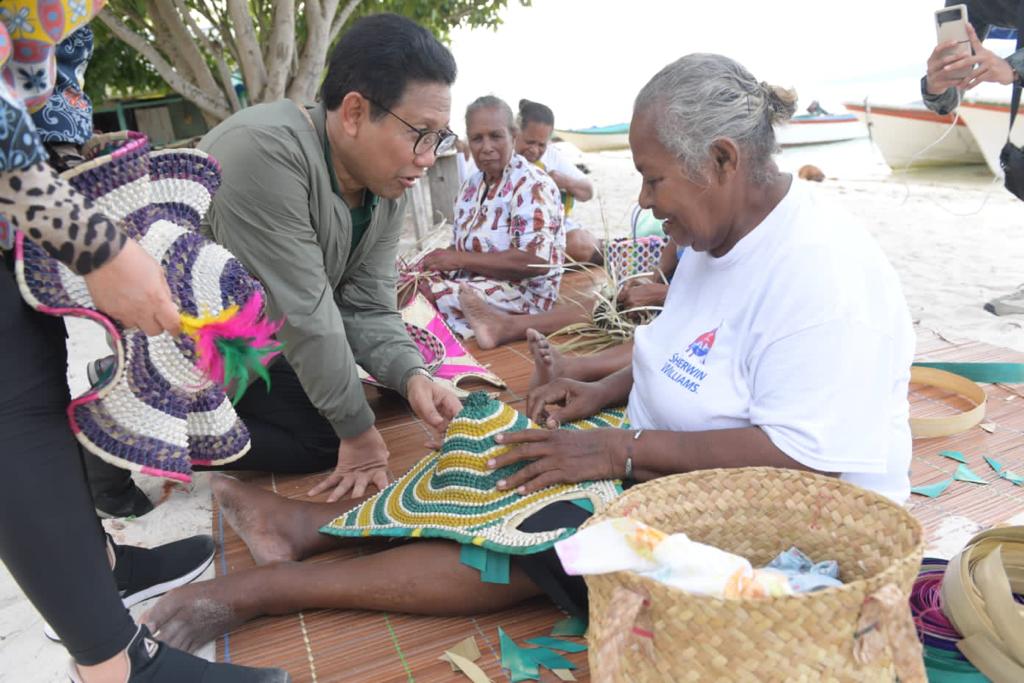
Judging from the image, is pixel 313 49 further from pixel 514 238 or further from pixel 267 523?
pixel 267 523

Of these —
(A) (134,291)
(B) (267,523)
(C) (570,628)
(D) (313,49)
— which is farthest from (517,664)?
(D) (313,49)

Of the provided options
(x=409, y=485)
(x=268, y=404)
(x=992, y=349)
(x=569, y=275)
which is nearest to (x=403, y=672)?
(x=409, y=485)

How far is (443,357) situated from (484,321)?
56 centimetres

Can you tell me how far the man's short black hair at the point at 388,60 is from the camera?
1852 mm

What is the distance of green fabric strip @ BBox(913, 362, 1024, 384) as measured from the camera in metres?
2.67

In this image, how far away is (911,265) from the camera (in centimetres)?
520

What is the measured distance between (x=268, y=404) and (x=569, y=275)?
2.51 metres

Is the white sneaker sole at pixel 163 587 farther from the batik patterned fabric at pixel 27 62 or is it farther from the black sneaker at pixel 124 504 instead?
the batik patterned fabric at pixel 27 62

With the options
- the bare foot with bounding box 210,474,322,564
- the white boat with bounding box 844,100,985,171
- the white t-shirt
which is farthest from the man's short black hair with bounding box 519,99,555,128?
the white boat with bounding box 844,100,985,171

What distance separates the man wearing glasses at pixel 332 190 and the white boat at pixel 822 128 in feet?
42.9

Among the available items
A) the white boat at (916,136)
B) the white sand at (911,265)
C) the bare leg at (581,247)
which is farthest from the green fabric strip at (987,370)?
the white boat at (916,136)

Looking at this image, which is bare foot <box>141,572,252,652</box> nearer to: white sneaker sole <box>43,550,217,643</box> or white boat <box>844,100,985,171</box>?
white sneaker sole <box>43,550,217,643</box>

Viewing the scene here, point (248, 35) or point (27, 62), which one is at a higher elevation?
point (248, 35)

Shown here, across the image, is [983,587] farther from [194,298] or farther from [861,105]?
[861,105]
